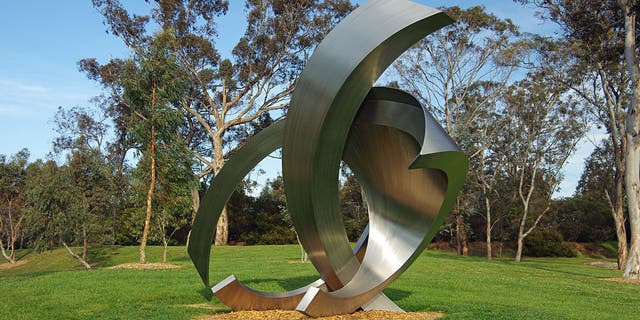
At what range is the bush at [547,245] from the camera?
38444mm

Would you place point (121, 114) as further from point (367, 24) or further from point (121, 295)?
point (367, 24)

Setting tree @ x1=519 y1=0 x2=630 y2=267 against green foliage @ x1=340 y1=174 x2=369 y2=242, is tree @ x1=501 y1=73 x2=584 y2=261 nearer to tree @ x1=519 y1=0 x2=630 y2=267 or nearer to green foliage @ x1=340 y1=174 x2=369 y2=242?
tree @ x1=519 y1=0 x2=630 y2=267

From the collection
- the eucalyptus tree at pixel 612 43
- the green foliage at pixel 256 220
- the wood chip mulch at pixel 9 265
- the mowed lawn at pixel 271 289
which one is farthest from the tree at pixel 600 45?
the wood chip mulch at pixel 9 265

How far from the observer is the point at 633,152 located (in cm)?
1945

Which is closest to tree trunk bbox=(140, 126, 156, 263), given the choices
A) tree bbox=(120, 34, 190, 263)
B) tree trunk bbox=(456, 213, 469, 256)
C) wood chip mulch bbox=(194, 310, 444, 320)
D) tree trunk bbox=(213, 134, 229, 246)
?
tree bbox=(120, 34, 190, 263)

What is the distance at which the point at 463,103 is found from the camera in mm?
36906

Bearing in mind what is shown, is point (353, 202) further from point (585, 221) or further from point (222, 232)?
point (585, 221)

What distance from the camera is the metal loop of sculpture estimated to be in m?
7.04

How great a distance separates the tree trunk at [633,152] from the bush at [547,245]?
1999 cm

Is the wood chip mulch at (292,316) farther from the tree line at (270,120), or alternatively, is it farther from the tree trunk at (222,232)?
the tree trunk at (222,232)

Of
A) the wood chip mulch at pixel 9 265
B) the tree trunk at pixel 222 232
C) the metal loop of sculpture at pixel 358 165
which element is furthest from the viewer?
the tree trunk at pixel 222 232

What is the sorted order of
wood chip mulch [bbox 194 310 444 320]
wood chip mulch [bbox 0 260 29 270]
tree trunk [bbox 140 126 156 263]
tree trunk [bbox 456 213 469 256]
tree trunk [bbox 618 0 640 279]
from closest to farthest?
wood chip mulch [bbox 194 310 444 320] → tree trunk [bbox 618 0 640 279] → tree trunk [bbox 140 126 156 263] → wood chip mulch [bbox 0 260 29 270] → tree trunk [bbox 456 213 469 256]

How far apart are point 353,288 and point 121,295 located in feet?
20.2

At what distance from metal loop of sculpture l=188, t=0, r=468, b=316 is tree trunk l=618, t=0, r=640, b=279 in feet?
46.1
